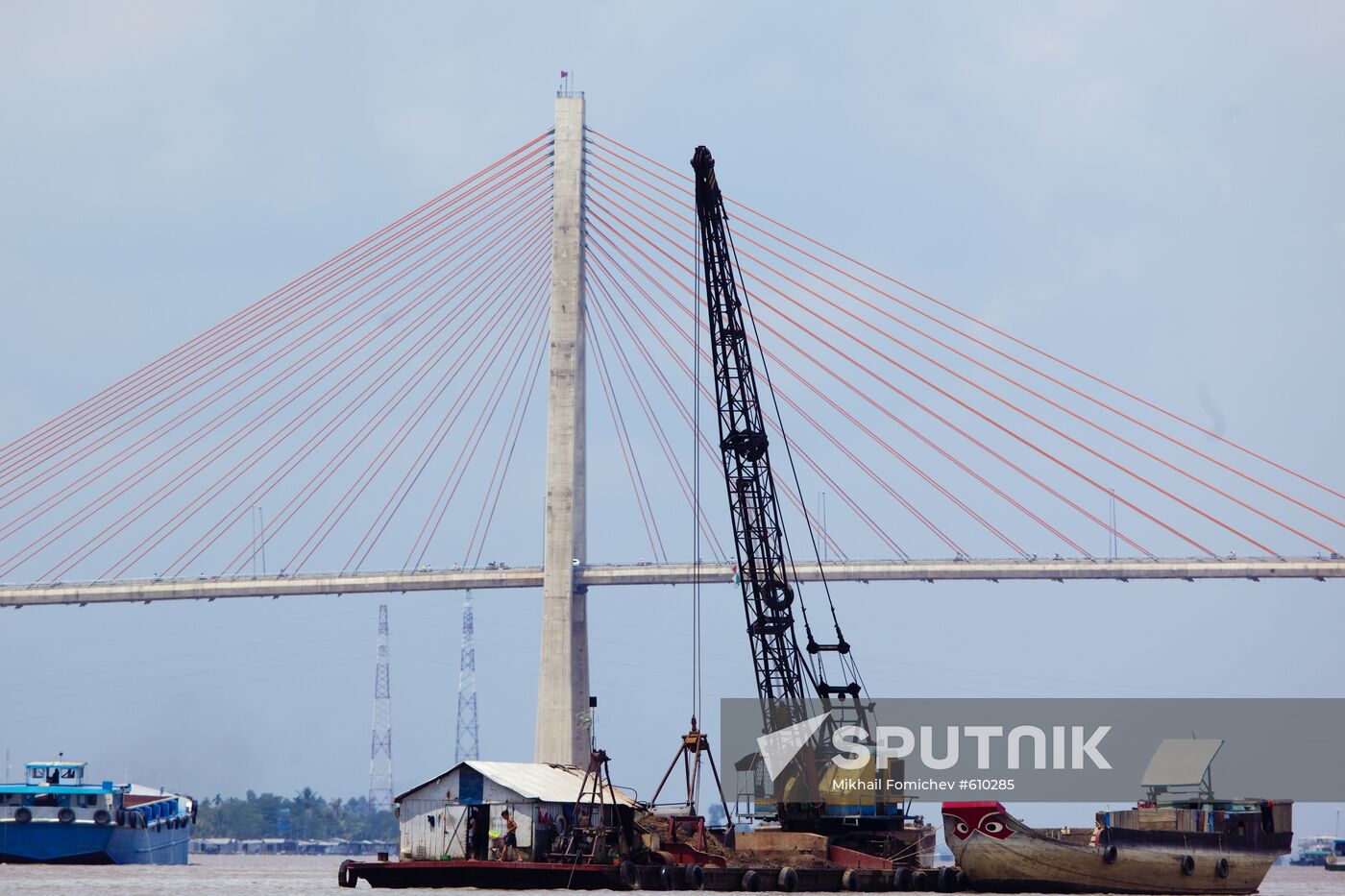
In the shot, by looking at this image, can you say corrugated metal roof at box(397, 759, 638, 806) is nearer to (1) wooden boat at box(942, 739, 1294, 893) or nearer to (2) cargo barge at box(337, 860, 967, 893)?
(2) cargo barge at box(337, 860, 967, 893)

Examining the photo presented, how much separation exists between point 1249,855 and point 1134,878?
5.73m

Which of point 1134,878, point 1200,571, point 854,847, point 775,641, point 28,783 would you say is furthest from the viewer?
point 1200,571

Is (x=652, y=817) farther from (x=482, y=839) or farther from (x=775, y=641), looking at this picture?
(x=775, y=641)

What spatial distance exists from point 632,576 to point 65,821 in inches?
1250

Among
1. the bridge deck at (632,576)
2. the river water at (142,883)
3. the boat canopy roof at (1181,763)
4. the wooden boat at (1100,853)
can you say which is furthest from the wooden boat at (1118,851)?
the bridge deck at (632,576)

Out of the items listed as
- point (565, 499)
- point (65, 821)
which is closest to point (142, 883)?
point (65, 821)

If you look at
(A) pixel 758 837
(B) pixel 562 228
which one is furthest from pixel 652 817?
(B) pixel 562 228

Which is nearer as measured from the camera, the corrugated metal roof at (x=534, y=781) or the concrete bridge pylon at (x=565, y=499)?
the corrugated metal roof at (x=534, y=781)

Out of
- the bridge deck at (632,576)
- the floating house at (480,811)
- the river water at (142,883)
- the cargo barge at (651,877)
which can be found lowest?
the river water at (142,883)

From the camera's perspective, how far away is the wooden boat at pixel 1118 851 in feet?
207

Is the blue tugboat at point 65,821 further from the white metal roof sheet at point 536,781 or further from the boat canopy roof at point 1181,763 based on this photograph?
the boat canopy roof at point 1181,763

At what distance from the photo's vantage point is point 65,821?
298 feet

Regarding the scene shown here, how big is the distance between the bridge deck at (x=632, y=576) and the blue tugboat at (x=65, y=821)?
57.6 ft

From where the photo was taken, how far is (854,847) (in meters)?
67.7
